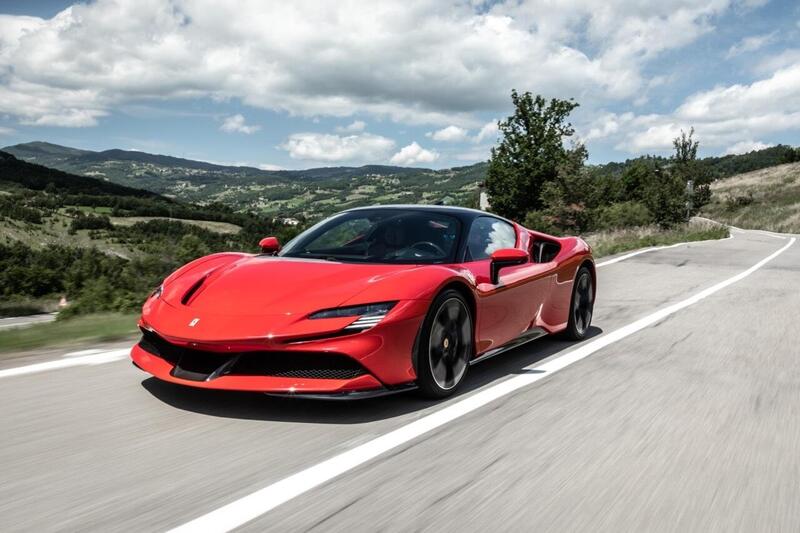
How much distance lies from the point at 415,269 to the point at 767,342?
3716 mm

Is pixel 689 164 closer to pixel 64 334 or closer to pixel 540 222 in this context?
pixel 540 222

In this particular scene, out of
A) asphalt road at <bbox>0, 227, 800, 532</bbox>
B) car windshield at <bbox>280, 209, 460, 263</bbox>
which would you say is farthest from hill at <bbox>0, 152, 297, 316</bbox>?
asphalt road at <bbox>0, 227, 800, 532</bbox>

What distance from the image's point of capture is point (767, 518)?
2494 mm

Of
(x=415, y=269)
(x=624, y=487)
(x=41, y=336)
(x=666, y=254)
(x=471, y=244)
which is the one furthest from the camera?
(x=666, y=254)

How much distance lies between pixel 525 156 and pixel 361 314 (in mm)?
58380

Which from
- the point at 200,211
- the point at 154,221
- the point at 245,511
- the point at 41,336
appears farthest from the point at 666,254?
the point at 154,221

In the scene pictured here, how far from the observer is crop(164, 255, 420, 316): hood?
11.9 feet

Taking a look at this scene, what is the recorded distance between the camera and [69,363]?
4.68 meters

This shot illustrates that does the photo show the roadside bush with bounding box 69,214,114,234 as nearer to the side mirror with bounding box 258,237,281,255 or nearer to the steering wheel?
the side mirror with bounding box 258,237,281,255

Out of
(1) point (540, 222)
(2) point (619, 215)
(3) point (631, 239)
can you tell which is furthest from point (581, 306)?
(2) point (619, 215)

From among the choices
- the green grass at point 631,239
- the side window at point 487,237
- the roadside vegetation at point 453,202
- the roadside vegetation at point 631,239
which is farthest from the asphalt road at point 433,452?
the green grass at point 631,239

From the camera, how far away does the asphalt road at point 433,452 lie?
7.95ft

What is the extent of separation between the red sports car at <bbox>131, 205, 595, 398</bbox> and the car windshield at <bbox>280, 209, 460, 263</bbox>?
1cm

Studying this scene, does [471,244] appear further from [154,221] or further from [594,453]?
[154,221]
